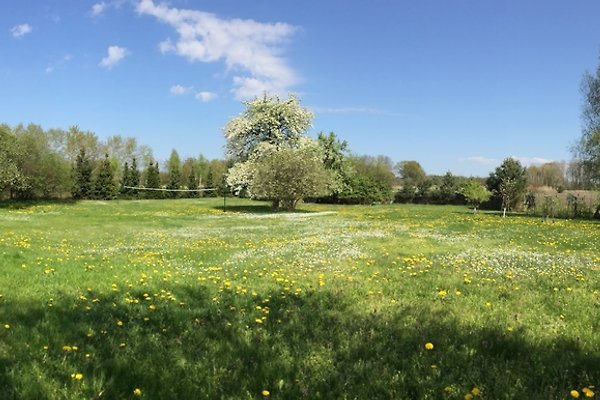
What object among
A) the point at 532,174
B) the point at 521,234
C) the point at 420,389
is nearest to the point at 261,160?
the point at 521,234

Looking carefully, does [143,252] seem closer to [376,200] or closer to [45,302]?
[45,302]

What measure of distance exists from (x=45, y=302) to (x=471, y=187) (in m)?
72.9

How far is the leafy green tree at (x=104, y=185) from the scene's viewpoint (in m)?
72.2

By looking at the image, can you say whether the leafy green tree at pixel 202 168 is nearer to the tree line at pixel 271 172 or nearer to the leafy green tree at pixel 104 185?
the tree line at pixel 271 172

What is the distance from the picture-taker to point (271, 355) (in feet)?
18.5

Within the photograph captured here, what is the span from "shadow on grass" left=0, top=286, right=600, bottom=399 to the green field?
0.08ft

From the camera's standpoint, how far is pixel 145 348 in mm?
5832

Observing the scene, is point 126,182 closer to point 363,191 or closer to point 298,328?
point 363,191

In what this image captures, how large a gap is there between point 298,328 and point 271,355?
1.13 meters

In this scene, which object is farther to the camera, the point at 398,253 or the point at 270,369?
the point at 398,253

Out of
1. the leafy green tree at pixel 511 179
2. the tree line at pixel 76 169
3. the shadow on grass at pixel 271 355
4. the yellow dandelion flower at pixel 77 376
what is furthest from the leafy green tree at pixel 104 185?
the yellow dandelion flower at pixel 77 376

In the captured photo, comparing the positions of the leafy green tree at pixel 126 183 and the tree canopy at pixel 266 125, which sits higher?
the tree canopy at pixel 266 125

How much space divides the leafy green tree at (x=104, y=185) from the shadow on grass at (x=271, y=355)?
70.4 meters

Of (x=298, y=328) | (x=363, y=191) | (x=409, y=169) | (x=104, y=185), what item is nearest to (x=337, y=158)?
(x=363, y=191)
